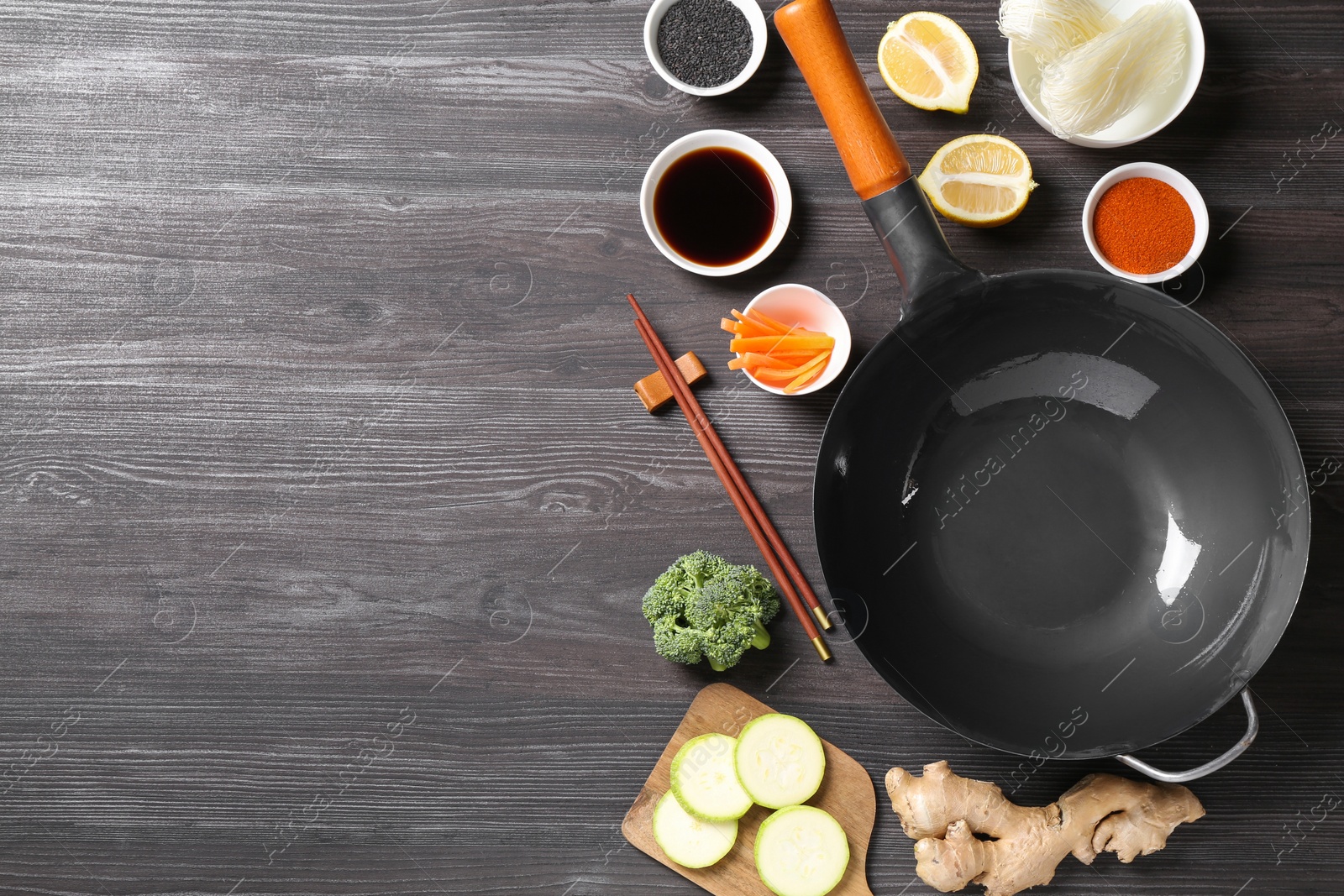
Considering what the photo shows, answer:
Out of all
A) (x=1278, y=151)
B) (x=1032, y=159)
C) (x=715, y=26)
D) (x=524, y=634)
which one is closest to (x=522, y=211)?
(x=715, y=26)

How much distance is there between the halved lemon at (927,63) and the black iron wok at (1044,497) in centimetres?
25

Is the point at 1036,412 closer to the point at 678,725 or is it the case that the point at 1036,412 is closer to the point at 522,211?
the point at 678,725

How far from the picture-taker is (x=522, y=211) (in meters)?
1.51

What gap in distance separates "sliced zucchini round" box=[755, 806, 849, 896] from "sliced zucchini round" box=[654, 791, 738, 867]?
0.06 m

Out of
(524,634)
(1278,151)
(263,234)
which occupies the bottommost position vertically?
(524,634)

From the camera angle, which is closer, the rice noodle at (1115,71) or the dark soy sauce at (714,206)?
the rice noodle at (1115,71)

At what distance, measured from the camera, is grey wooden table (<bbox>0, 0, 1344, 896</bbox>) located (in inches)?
57.1

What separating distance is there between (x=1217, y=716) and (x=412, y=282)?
5.64 feet

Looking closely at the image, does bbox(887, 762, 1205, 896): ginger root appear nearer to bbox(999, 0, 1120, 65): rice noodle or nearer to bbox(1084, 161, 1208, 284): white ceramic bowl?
bbox(1084, 161, 1208, 284): white ceramic bowl

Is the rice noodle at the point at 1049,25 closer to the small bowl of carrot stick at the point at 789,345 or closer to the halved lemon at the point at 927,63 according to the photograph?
the halved lemon at the point at 927,63

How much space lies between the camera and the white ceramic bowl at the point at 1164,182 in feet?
4.39

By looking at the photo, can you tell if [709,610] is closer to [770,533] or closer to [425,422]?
[770,533]

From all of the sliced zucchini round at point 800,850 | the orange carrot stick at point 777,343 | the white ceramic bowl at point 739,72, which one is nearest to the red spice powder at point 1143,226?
the orange carrot stick at point 777,343

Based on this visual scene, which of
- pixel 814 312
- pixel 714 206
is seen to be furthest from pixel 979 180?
pixel 714 206
